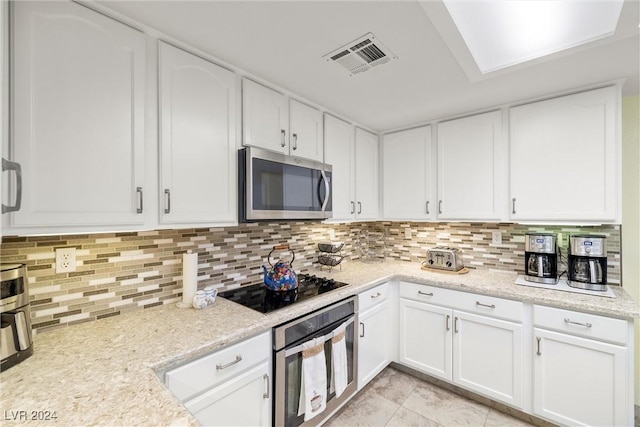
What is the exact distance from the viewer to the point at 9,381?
0.87 m

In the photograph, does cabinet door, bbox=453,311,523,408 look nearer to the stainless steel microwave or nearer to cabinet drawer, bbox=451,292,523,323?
cabinet drawer, bbox=451,292,523,323

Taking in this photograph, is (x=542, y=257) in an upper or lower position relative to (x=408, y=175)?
lower

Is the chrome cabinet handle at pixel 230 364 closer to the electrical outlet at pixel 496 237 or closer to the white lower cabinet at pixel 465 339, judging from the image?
the white lower cabinet at pixel 465 339

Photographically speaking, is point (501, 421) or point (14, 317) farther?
point (501, 421)

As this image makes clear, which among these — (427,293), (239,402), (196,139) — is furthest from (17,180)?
(427,293)

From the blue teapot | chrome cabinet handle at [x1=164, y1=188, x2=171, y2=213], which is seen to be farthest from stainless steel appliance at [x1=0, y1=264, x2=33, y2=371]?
the blue teapot

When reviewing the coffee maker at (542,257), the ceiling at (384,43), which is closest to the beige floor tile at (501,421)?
the coffee maker at (542,257)

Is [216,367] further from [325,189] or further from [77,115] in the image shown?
[325,189]

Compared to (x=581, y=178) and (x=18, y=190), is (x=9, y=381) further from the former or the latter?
(x=581, y=178)

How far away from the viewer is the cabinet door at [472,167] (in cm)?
217

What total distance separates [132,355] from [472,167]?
2.53 metres

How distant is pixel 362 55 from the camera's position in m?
1.47

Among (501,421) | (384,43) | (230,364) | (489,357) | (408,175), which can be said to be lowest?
(501,421)

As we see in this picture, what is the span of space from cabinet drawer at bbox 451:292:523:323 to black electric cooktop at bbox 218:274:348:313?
0.89 m
